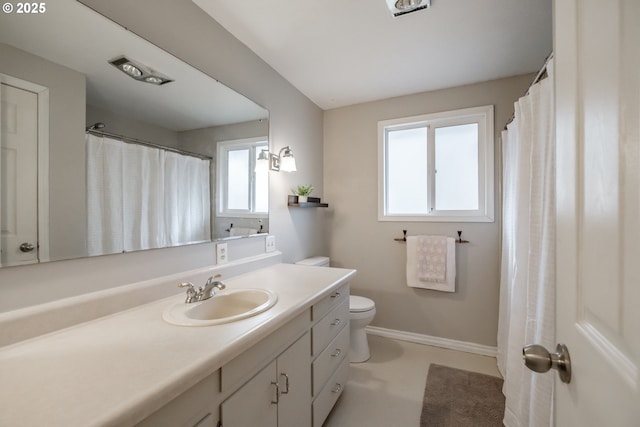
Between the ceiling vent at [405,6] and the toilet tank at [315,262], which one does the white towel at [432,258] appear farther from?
the ceiling vent at [405,6]

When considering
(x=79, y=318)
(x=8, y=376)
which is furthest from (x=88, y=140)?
(x=8, y=376)

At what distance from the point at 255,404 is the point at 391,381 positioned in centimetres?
140

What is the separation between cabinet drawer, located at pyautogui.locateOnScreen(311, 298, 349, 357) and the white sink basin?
1.05 ft

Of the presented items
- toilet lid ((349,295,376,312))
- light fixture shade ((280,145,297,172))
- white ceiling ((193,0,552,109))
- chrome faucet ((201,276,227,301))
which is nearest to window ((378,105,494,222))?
white ceiling ((193,0,552,109))

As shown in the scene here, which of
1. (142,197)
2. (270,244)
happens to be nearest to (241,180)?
(270,244)

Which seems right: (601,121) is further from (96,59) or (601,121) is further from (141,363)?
(96,59)

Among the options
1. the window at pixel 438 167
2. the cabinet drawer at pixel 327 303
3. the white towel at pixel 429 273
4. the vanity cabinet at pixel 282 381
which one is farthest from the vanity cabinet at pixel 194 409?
the window at pixel 438 167

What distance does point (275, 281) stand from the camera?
159 centimetres

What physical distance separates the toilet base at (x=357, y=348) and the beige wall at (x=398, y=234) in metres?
0.53

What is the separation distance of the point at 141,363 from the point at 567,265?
106cm

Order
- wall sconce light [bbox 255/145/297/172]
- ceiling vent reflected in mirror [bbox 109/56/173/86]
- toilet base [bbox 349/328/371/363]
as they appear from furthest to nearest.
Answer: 1. toilet base [bbox 349/328/371/363]
2. wall sconce light [bbox 255/145/297/172]
3. ceiling vent reflected in mirror [bbox 109/56/173/86]

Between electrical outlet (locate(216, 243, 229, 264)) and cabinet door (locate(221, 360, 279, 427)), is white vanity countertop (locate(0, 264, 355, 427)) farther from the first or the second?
electrical outlet (locate(216, 243, 229, 264))

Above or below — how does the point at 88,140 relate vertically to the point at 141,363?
above

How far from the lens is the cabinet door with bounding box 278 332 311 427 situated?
43.8 inches
